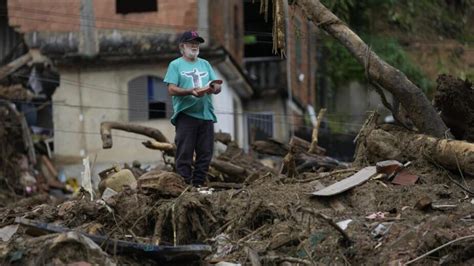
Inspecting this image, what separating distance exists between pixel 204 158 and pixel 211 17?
14018mm

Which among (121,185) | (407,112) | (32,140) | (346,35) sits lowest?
(32,140)

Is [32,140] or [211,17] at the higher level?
[211,17]

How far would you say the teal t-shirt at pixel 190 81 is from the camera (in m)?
9.15

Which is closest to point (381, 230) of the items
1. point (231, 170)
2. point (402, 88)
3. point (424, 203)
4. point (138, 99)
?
point (424, 203)

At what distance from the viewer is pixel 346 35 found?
950cm

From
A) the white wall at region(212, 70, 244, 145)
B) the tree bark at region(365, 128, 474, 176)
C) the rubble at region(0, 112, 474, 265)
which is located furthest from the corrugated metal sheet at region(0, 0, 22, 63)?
the tree bark at region(365, 128, 474, 176)

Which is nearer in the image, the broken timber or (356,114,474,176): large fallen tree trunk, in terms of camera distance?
the broken timber

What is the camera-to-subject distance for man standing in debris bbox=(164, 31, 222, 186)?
9156mm

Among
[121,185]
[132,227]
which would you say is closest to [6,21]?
[121,185]

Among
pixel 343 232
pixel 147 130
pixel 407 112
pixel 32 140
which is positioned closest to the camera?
pixel 343 232

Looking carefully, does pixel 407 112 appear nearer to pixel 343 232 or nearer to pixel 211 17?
pixel 343 232

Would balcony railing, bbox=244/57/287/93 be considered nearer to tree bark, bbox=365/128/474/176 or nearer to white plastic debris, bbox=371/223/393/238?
tree bark, bbox=365/128/474/176

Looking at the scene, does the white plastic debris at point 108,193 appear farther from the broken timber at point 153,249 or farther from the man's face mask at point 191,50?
the broken timber at point 153,249

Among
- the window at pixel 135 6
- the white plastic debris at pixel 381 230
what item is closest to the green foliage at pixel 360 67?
the window at pixel 135 6
